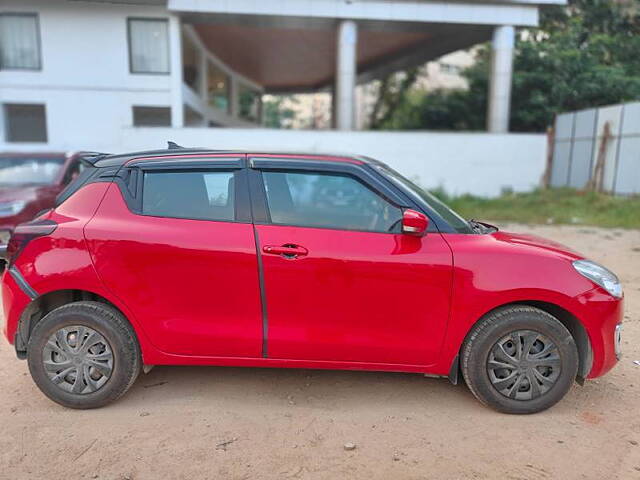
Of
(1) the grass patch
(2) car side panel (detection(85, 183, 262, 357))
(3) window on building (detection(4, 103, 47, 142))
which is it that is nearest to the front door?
(2) car side panel (detection(85, 183, 262, 357))

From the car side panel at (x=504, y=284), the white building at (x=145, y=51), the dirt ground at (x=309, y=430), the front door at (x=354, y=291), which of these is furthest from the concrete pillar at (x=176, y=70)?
the car side panel at (x=504, y=284)

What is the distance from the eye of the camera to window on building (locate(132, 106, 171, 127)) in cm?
1616

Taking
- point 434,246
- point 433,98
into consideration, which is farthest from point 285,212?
point 433,98

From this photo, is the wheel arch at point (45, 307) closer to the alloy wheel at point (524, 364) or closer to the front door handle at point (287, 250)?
the front door handle at point (287, 250)

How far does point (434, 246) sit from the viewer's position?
304cm

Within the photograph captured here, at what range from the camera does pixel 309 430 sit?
2.96m

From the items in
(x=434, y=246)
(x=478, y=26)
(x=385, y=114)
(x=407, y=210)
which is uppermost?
(x=478, y=26)

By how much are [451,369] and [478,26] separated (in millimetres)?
15741

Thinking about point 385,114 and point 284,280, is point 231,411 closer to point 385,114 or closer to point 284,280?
point 284,280

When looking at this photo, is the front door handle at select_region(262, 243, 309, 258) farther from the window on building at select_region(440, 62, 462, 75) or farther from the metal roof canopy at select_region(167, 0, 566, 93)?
the window on building at select_region(440, 62, 462, 75)

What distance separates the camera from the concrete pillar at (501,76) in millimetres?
15820

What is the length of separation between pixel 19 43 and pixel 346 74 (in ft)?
34.2

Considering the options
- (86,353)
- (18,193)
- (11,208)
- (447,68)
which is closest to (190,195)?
(86,353)

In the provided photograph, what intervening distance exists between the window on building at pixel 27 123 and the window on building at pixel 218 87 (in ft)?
25.7
